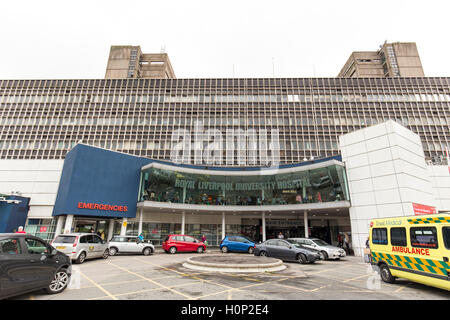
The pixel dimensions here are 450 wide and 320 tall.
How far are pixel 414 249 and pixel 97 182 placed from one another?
78.6ft

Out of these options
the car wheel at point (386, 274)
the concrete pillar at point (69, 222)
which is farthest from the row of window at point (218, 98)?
the car wheel at point (386, 274)

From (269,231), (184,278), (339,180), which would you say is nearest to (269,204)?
(269,231)

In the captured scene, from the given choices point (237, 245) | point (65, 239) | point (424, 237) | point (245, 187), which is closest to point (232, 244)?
point (237, 245)

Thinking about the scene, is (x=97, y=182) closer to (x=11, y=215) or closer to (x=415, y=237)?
(x=11, y=215)

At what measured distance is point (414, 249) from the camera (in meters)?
7.82

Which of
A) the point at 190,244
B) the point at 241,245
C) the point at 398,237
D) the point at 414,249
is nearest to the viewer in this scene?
the point at 414,249

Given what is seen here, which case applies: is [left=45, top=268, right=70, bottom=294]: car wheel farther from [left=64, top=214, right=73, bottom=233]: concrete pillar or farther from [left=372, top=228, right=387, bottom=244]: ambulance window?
[left=64, top=214, right=73, bottom=233]: concrete pillar

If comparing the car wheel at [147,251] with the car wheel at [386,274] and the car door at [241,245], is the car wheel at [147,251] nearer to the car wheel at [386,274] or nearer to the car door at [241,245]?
the car door at [241,245]

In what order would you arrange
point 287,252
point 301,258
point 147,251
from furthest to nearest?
point 147,251 → point 287,252 → point 301,258

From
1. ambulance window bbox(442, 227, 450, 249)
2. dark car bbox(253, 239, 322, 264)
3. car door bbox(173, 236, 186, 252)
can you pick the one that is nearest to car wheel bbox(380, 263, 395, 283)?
ambulance window bbox(442, 227, 450, 249)

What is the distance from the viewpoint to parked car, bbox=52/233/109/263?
495 inches

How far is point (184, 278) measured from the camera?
9086mm

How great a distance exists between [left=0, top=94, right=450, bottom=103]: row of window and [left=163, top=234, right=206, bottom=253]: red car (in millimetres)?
39337
